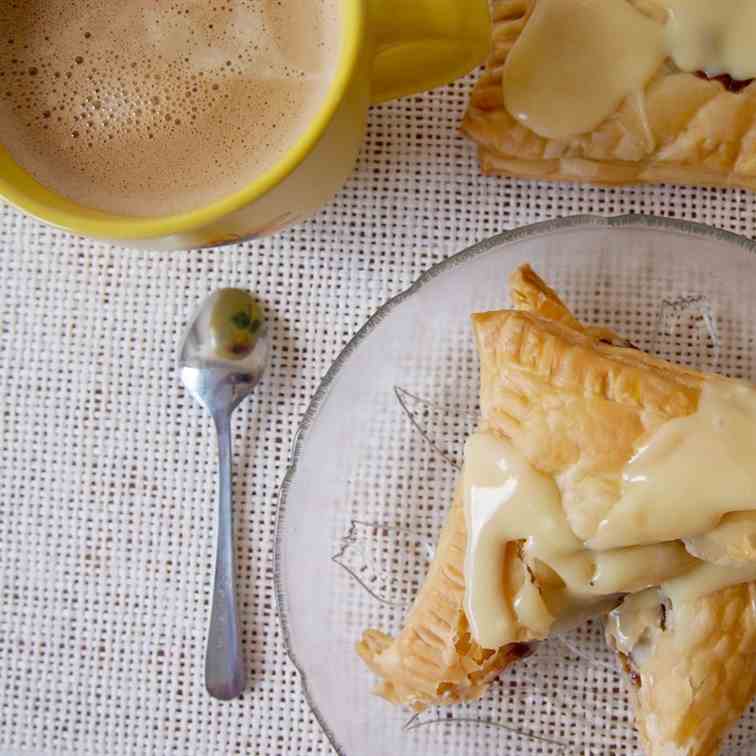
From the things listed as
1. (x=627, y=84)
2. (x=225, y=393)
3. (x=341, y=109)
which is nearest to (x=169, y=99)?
(x=341, y=109)

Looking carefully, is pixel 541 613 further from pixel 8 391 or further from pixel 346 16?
pixel 8 391

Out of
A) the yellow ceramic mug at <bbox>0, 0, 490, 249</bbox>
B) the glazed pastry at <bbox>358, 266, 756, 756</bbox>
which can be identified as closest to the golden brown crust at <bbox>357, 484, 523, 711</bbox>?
the glazed pastry at <bbox>358, 266, 756, 756</bbox>

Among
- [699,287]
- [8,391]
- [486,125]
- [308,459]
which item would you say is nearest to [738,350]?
[699,287]

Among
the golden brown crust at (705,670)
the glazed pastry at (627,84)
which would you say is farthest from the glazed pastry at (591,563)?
the glazed pastry at (627,84)

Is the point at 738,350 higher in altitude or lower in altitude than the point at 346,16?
lower

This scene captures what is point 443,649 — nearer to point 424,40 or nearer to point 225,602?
point 225,602
